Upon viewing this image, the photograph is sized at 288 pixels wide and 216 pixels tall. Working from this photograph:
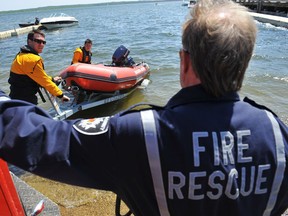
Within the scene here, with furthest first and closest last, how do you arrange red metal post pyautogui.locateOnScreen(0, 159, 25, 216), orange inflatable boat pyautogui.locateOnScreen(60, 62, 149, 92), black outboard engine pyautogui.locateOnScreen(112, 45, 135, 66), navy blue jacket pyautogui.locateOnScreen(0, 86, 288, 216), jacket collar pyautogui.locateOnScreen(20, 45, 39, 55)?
black outboard engine pyautogui.locateOnScreen(112, 45, 135, 66) < orange inflatable boat pyautogui.locateOnScreen(60, 62, 149, 92) < jacket collar pyautogui.locateOnScreen(20, 45, 39, 55) < red metal post pyautogui.locateOnScreen(0, 159, 25, 216) < navy blue jacket pyautogui.locateOnScreen(0, 86, 288, 216)

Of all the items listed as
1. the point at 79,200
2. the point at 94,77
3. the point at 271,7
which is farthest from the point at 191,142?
the point at 271,7

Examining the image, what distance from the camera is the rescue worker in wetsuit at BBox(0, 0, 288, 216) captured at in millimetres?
936

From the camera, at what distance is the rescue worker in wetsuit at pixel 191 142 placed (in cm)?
94

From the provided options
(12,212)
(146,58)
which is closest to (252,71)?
(146,58)

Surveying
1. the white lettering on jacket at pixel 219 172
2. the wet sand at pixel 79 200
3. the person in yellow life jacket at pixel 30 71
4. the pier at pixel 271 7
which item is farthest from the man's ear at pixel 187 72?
the pier at pixel 271 7

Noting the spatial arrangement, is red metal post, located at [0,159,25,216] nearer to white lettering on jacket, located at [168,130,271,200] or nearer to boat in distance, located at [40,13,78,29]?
white lettering on jacket, located at [168,130,271,200]

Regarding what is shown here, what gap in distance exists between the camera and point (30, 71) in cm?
462

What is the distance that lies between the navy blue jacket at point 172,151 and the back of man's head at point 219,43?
5cm

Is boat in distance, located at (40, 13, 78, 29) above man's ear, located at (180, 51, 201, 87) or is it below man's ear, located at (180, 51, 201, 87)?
below

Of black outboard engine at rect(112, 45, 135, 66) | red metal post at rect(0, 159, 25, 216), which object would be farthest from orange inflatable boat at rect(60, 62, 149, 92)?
red metal post at rect(0, 159, 25, 216)

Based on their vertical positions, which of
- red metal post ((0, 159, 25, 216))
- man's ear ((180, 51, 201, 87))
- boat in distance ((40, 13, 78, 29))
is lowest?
boat in distance ((40, 13, 78, 29))

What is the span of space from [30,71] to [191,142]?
4145 millimetres

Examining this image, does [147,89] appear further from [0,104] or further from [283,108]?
[0,104]

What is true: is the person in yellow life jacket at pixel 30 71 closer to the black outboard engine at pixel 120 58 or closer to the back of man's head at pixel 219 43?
the black outboard engine at pixel 120 58
